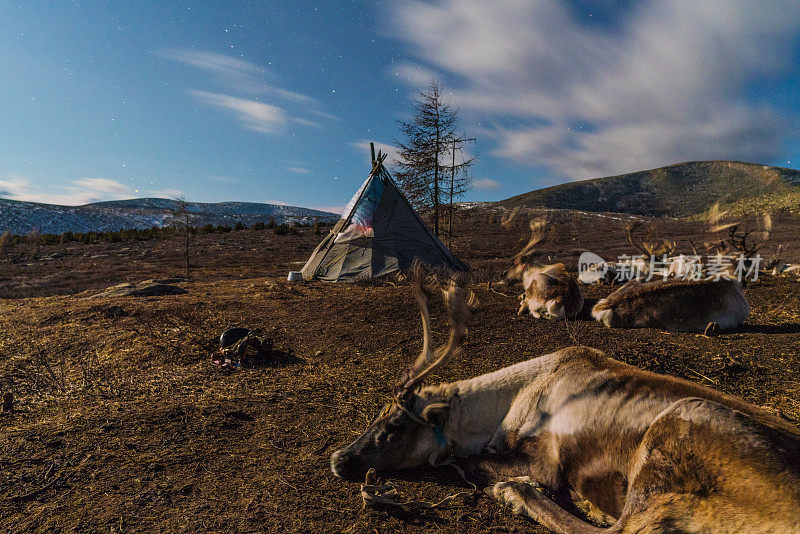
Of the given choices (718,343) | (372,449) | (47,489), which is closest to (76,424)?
(47,489)

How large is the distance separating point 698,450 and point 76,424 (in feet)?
15.3

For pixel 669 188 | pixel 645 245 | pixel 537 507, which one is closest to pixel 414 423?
pixel 537 507

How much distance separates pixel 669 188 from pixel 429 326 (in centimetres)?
15741

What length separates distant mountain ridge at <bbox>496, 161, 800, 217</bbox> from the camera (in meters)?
108

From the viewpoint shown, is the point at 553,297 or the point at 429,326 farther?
the point at 553,297

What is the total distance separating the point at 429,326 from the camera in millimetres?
2885

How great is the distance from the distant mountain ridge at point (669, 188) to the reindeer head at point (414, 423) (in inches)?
4033

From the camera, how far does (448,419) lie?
3.00 metres

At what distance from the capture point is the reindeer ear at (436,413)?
290 cm

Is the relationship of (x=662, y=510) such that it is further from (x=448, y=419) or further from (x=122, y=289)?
(x=122, y=289)

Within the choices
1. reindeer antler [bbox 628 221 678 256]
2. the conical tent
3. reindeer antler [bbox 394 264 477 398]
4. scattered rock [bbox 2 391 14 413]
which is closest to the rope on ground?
reindeer antler [bbox 394 264 477 398]

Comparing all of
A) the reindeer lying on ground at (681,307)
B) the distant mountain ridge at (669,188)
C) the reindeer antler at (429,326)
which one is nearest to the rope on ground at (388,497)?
the reindeer antler at (429,326)

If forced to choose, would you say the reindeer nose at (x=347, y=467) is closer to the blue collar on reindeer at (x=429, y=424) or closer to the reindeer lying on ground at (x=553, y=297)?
the blue collar on reindeer at (x=429, y=424)

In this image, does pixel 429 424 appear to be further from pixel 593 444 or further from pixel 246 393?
pixel 246 393
